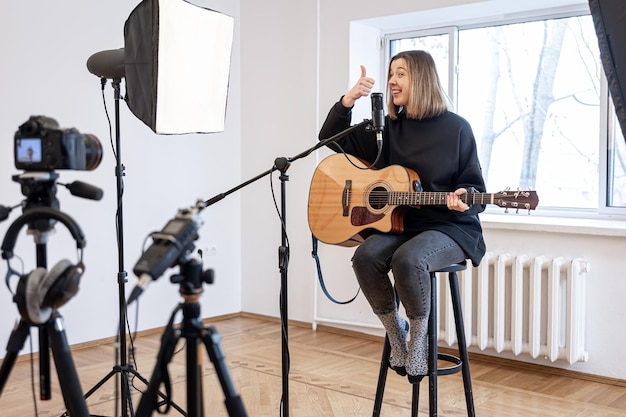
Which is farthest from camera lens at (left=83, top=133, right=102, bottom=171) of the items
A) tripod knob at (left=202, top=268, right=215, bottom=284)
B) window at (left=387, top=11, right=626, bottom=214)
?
window at (left=387, top=11, right=626, bottom=214)

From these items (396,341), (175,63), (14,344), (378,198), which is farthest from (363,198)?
(14,344)

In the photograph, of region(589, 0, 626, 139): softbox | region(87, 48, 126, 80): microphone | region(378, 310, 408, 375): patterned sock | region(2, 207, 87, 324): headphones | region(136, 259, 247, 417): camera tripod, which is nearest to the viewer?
region(589, 0, 626, 139): softbox

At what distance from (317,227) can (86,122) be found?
170 cm

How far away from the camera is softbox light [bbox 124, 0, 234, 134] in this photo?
246 centimetres

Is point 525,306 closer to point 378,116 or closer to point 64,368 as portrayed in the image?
point 378,116

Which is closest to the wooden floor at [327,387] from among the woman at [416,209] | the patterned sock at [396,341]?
the patterned sock at [396,341]

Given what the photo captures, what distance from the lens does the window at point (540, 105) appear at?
12.0 ft

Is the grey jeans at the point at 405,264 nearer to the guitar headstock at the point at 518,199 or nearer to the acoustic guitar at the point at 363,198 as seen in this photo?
the acoustic guitar at the point at 363,198

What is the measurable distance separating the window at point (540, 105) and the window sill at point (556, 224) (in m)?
0.12

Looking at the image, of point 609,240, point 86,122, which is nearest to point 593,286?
point 609,240

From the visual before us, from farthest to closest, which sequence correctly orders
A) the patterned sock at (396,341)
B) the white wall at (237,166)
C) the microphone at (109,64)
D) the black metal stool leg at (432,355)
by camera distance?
the white wall at (237,166)
the microphone at (109,64)
the patterned sock at (396,341)
the black metal stool leg at (432,355)

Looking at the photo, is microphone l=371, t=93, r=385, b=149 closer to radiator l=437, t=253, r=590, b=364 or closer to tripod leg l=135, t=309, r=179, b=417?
tripod leg l=135, t=309, r=179, b=417

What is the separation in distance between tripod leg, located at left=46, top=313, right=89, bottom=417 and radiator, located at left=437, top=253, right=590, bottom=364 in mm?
2381

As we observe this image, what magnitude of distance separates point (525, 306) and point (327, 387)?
3.51 ft
